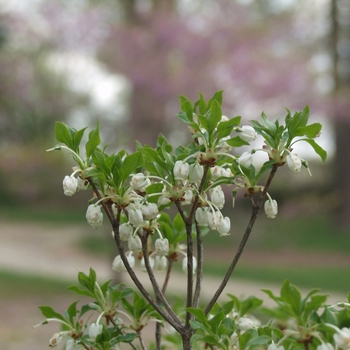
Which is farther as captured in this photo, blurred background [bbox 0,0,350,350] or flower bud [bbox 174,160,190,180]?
blurred background [bbox 0,0,350,350]

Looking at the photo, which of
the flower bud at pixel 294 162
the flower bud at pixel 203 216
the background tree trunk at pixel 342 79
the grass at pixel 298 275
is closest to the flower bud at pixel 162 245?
the flower bud at pixel 203 216

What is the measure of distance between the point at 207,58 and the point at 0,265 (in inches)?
227

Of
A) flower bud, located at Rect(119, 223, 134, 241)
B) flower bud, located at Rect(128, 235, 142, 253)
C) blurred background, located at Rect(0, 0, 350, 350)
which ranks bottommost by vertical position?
flower bud, located at Rect(128, 235, 142, 253)

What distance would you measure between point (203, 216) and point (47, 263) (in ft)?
37.2

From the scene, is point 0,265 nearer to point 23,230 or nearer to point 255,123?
point 23,230

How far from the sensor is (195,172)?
4.09 ft

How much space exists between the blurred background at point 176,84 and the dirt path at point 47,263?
1.5 inches

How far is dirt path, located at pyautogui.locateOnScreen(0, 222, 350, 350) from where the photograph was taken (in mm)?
6852

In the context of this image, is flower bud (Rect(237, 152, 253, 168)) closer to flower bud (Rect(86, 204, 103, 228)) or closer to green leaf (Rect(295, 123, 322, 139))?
green leaf (Rect(295, 123, 322, 139))

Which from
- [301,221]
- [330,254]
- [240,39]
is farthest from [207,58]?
[301,221]

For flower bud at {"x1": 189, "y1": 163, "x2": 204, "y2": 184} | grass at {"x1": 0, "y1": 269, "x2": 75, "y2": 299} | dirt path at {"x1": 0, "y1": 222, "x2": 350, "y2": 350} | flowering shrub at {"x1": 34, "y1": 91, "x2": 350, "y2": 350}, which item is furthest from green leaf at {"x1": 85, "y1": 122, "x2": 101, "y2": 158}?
grass at {"x1": 0, "y1": 269, "x2": 75, "y2": 299}

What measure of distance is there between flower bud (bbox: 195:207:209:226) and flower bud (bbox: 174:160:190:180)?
0.36ft

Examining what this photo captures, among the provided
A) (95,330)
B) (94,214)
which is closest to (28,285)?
(95,330)

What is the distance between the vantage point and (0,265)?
11.4 m
